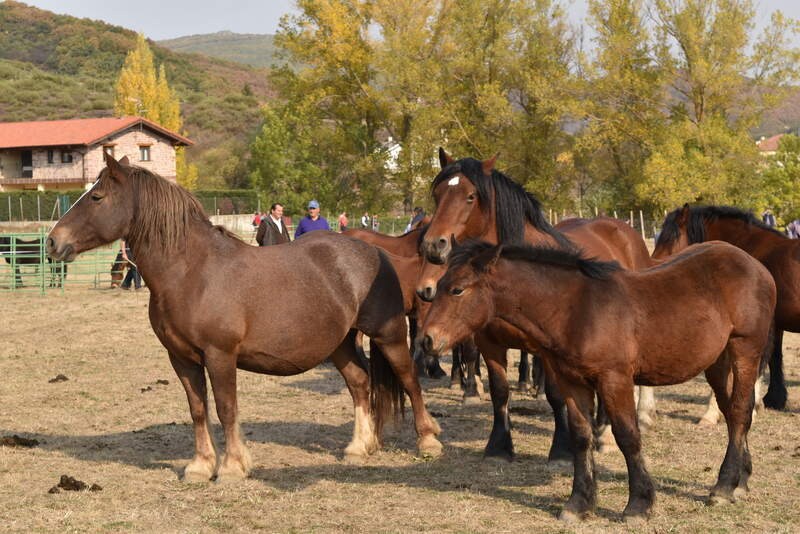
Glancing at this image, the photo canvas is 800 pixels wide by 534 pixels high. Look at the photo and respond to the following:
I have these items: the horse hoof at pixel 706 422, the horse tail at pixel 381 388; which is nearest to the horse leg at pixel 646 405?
the horse hoof at pixel 706 422

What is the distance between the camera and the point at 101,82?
117m

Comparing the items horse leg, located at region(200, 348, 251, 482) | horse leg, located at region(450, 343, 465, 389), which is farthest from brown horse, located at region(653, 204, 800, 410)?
horse leg, located at region(200, 348, 251, 482)

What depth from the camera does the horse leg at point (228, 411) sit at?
19.7 feet

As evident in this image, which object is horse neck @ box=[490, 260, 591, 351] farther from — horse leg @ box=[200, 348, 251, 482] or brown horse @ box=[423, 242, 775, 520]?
horse leg @ box=[200, 348, 251, 482]

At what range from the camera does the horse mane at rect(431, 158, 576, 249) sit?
250 inches

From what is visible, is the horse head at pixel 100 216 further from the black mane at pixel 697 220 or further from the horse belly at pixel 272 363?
the black mane at pixel 697 220

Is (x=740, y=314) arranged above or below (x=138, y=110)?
below

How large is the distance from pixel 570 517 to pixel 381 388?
236 centimetres

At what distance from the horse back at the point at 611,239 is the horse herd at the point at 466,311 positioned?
0.05 metres

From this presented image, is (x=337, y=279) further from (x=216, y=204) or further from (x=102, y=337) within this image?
(x=216, y=204)

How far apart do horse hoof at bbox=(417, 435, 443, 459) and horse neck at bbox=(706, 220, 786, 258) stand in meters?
3.94

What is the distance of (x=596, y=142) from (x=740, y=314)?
3601 cm

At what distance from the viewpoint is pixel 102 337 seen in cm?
1401

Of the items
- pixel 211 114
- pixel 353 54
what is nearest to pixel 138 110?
pixel 353 54
